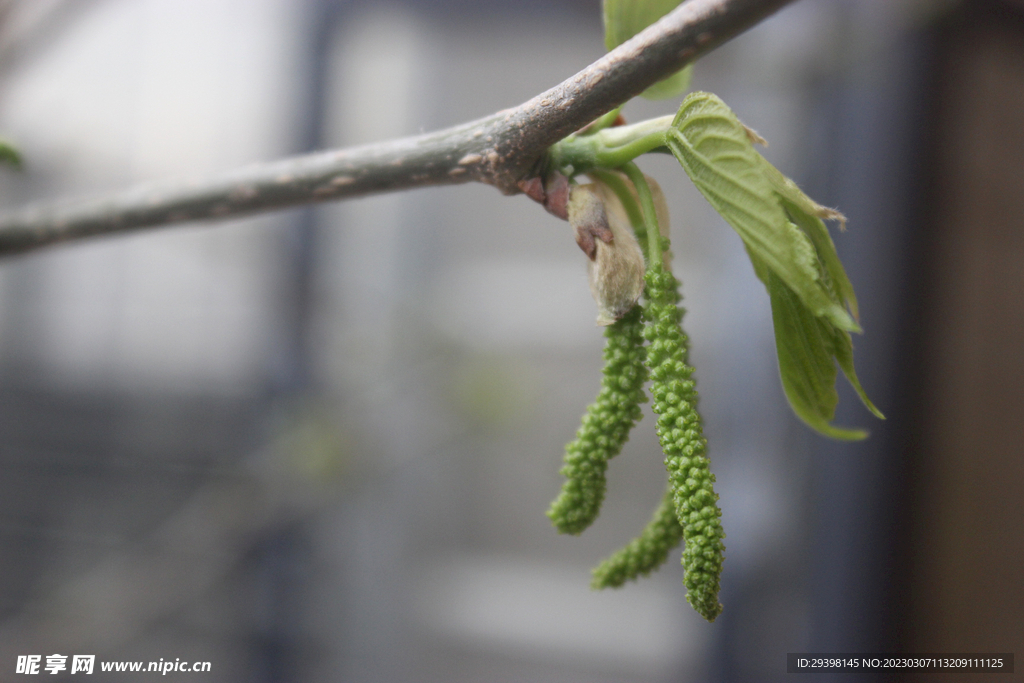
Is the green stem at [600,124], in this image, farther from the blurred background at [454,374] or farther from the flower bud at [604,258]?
the blurred background at [454,374]

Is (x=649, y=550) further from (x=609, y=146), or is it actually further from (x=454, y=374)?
(x=454, y=374)

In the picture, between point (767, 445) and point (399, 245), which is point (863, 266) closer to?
point (767, 445)

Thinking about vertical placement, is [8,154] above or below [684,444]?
above

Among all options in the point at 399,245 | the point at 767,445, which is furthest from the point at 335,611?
the point at 767,445

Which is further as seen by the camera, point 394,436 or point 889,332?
point 394,436

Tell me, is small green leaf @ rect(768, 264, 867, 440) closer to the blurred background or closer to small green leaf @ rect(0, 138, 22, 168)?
small green leaf @ rect(0, 138, 22, 168)

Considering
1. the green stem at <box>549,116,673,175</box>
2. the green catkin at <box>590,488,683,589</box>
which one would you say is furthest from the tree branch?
the green catkin at <box>590,488,683,589</box>

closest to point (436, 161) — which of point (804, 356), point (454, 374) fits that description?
point (804, 356)
